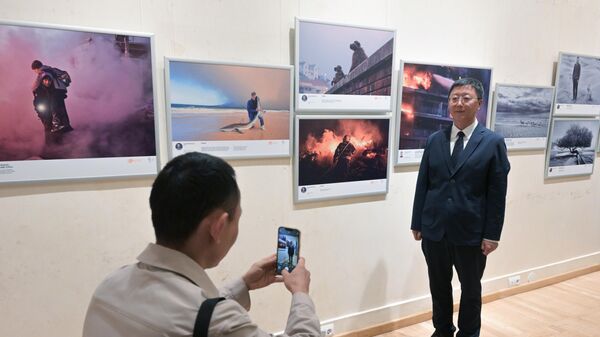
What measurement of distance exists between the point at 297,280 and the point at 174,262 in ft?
1.32

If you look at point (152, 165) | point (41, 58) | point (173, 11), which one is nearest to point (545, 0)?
point (173, 11)

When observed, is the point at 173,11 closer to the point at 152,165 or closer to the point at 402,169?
the point at 152,165

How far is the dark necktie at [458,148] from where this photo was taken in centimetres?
230

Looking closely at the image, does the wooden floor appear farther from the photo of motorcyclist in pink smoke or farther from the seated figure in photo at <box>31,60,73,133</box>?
the seated figure in photo at <box>31,60,73,133</box>

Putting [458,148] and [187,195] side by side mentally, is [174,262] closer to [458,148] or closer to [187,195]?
[187,195]

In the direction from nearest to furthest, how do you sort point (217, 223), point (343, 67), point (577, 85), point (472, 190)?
point (217, 223) < point (472, 190) < point (343, 67) < point (577, 85)

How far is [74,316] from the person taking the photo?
75.5 inches

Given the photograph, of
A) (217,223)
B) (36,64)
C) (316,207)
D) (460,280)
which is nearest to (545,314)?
(460,280)

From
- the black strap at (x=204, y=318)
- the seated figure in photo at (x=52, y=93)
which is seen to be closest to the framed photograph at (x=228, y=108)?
the seated figure in photo at (x=52, y=93)

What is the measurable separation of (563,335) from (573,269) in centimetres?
136

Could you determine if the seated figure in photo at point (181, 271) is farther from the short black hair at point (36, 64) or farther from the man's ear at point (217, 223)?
the short black hair at point (36, 64)

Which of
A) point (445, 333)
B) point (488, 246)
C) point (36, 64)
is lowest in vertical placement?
point (445, 333)

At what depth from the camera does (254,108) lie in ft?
7.04
